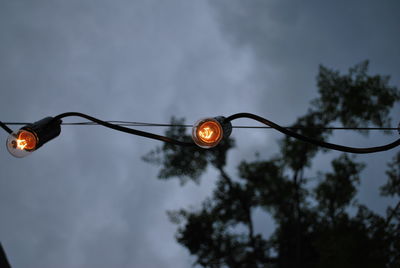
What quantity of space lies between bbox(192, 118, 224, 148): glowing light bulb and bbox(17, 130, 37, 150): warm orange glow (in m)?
1.49

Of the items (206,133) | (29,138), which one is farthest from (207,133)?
(29,138)

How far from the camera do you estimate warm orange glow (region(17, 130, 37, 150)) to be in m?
3.04

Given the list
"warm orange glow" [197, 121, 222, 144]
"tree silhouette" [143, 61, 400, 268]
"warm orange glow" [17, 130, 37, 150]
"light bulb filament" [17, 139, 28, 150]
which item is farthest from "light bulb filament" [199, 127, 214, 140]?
"tree silhouette" [143, 61, 400, 268]

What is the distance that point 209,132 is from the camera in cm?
281

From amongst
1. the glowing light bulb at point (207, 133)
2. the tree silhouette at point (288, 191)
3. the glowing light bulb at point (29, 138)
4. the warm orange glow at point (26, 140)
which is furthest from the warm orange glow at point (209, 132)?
the tree silhouette at point (288, 191)

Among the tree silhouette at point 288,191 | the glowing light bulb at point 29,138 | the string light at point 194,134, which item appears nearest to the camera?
the string light at point 194,134

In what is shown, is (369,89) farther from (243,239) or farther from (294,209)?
(243,239)

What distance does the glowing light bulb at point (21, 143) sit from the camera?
304 centimetres

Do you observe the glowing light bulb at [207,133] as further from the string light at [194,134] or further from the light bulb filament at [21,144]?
the light bulb filament at [21,144]

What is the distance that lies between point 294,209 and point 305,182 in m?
2.00

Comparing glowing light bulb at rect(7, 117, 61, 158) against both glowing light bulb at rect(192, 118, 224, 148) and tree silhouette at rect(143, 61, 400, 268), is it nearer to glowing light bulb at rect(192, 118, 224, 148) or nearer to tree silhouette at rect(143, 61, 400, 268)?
glowing light bulb at rect(192, 118, 224, 148)

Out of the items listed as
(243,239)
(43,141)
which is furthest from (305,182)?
(43,141)

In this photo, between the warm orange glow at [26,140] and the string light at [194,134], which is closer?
the string light at [194,134]

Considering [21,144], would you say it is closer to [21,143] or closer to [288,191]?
[21,143]
